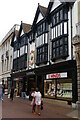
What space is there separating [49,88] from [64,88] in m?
2.96

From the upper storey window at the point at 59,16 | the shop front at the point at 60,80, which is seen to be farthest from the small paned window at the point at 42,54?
the upper storey window at the point at 59,16

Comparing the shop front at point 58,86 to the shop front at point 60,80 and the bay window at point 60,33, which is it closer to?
the shop front at point 60,80

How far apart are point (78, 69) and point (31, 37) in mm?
12115

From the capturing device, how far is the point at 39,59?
78.2 ft

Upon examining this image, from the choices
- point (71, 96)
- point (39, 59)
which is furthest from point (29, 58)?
point (71, 96)

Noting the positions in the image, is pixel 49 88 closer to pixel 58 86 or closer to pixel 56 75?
pixel 58 86

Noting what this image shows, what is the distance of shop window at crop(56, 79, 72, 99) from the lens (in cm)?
1827

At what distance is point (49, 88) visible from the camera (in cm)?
2170

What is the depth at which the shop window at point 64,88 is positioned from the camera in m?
18.3

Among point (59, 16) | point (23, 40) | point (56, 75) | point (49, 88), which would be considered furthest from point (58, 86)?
point (23, 40)

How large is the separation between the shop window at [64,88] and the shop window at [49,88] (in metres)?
1.01

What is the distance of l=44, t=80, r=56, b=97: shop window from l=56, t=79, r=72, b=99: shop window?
101 cm

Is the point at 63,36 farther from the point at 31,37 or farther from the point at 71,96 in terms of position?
the point at 31,37

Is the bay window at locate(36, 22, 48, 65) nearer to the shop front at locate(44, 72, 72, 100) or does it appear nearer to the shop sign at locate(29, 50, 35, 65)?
the shop sign at locate(29, 50, 35, 65)
